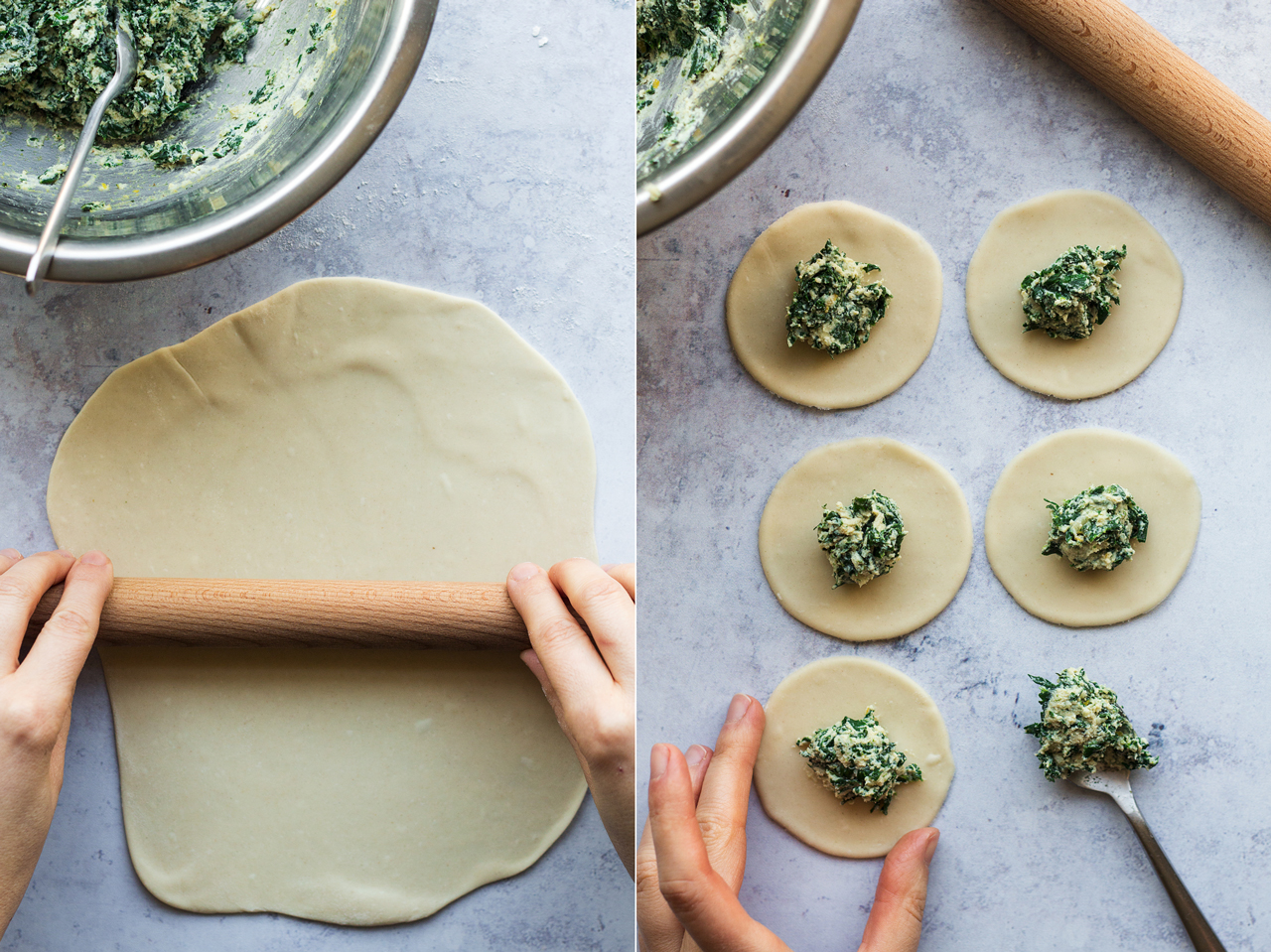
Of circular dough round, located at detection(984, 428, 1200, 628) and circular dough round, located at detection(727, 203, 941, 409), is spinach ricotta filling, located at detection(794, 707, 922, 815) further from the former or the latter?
circular dough round, located at detection(727, 203, 941, 409)

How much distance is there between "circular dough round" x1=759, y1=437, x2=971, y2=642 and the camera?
1242 millimetres

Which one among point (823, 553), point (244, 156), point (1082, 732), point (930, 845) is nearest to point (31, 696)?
point (244, 156)

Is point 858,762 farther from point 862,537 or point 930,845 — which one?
point 862,537

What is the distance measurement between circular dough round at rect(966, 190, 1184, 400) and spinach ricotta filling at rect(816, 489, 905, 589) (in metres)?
0.29

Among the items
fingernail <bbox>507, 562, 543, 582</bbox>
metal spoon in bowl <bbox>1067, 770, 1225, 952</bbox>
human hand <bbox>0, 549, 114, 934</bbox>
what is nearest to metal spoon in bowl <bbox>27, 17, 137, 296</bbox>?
human hand <bbox>0, 549, 114, 934</bbox>

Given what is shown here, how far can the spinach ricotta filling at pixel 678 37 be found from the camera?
100 centimetres

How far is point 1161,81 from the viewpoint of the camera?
1176 mm

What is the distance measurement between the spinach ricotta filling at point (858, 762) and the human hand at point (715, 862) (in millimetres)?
77

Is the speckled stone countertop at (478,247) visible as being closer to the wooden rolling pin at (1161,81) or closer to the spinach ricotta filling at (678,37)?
the spinach ricotta filling at (678,37)

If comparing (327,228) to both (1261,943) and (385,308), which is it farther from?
(1261,943)

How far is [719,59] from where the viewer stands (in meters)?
0.99

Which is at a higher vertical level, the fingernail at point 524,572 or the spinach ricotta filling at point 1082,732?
the fingernail at point 524,572

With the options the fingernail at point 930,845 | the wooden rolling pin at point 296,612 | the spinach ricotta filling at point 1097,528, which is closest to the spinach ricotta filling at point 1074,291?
the spinach ricotta filling at point 1097,528

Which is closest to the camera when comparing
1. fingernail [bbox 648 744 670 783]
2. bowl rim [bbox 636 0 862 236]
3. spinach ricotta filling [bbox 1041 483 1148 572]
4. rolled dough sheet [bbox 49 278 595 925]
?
bowl rim [bbox 636 0 862 236]
